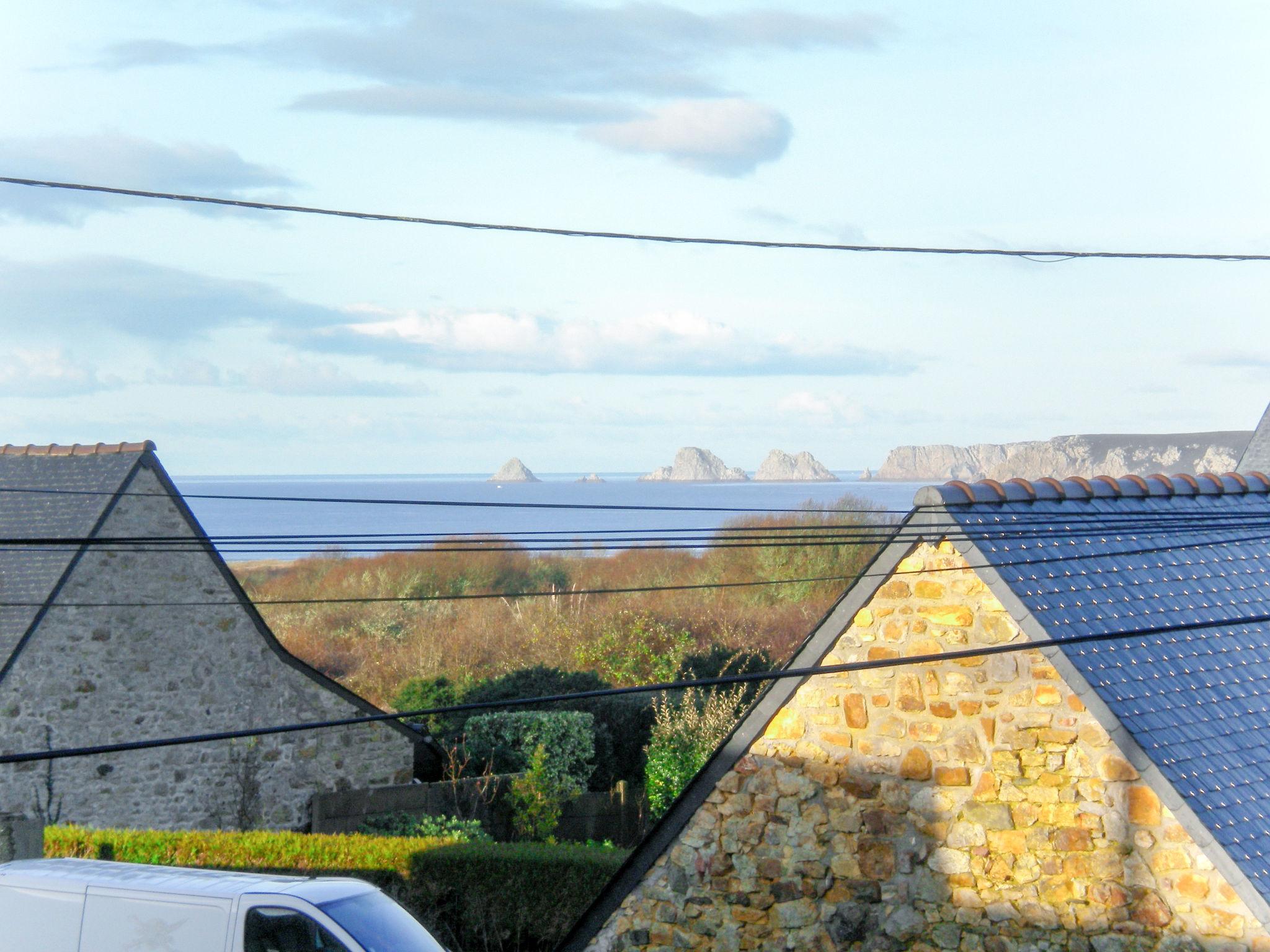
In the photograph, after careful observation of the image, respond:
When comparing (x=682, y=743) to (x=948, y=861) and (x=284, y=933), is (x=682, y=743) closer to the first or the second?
(x=284, y=933)

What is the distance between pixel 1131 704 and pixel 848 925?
7.73 ft

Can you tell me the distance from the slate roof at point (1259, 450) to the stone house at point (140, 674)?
16.4m

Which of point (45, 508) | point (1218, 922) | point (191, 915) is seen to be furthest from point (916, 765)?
point (45, 508)

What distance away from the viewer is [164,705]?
18.1 metres

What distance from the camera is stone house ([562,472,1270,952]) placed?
7539 mm

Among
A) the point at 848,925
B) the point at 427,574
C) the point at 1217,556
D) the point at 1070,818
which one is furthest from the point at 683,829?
the point at 427,574

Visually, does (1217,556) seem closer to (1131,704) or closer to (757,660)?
(1131,704)

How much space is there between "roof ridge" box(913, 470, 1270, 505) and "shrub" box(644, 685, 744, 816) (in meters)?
10.3

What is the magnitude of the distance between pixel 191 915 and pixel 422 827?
9343 mm

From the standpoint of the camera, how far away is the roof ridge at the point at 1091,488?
8.71 m

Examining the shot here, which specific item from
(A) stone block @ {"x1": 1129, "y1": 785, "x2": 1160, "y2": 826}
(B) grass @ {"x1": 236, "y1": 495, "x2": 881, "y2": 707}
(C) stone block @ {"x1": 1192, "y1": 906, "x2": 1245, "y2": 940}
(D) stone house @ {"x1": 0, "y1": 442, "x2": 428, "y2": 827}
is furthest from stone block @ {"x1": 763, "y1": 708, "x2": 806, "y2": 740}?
(B) grass @ {"x1": 236, "y1": 495, "x2": 881, "y2": 707}

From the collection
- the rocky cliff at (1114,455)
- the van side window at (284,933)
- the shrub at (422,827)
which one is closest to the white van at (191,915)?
the van side window at (284,933)

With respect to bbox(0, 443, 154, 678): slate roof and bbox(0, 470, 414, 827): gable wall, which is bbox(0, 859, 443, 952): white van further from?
bbox(0, 443, 154, 678): slate roof

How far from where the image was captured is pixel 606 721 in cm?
2383
